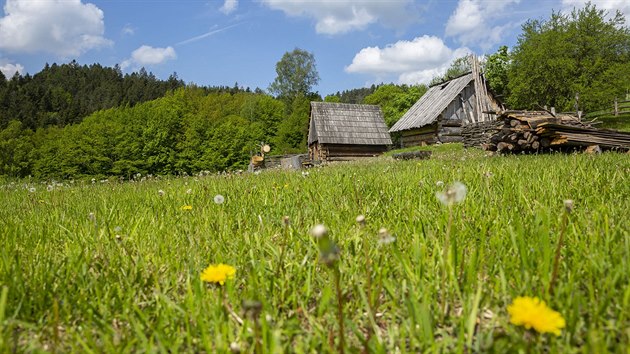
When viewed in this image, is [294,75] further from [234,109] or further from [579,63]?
[579,63]

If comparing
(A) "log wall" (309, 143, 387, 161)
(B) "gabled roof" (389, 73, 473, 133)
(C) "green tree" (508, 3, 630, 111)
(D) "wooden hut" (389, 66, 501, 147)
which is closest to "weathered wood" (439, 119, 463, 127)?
(D) "wooden hut" (389, 66, 501, 147)

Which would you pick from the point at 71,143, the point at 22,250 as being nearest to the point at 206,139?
the point at 71,143

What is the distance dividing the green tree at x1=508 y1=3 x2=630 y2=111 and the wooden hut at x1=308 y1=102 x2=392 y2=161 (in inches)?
657

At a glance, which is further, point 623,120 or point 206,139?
point 206,139

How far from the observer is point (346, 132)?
36.5 m

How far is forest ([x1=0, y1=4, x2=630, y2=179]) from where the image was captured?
37094 millimetres

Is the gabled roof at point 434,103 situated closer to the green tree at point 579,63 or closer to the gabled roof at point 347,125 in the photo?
the gabled roof at point 347,125

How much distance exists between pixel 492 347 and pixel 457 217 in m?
1.55

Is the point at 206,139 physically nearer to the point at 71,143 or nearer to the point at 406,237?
the point at 71,143

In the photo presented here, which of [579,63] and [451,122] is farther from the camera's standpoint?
[579,63]

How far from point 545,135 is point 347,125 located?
88.9 ft

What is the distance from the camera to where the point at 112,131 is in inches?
2206

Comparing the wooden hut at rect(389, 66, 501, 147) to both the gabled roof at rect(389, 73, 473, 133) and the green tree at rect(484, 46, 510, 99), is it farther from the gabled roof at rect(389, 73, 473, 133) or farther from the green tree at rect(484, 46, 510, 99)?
the green tree at rect(484, 46, 510, 99)

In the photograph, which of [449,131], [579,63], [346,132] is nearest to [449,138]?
[449,131]
